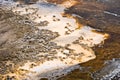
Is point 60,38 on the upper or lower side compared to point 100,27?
lower

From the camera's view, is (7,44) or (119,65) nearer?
(119,65)

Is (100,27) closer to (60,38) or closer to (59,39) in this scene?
(60,38)

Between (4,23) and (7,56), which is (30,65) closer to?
(7,56)

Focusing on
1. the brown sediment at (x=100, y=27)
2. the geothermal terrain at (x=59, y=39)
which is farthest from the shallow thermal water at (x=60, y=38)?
the brown sediment at (x=100, y=27)

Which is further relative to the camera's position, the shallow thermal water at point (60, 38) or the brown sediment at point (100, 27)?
the brown sediment at point (100, 27)

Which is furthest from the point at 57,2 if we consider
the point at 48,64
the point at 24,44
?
the point at 48,64

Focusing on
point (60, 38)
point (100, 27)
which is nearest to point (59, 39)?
point (60, 38)

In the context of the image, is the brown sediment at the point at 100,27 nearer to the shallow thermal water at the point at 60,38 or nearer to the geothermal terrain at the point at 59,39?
the geothermal terrain at the point at 59,39
